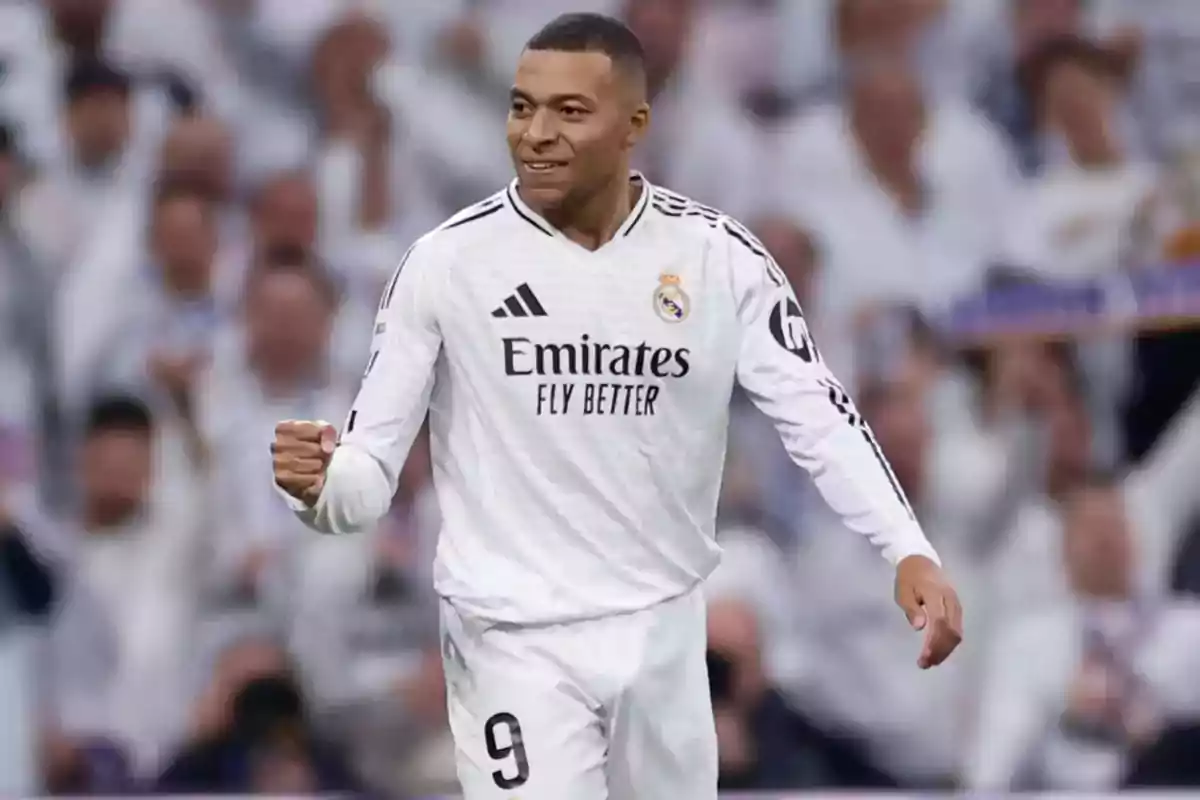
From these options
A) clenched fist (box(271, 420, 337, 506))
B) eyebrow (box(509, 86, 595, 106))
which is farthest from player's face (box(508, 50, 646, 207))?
clenched fist (box(271, 420, 337, 506))

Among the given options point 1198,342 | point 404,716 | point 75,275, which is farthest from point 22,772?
point 1198,342

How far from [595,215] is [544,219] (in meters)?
0.08

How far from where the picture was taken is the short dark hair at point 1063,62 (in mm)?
5039

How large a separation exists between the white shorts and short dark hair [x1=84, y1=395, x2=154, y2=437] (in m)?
2.58

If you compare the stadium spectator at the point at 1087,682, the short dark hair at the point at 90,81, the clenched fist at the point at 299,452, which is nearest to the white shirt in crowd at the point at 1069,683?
the stadium spectator at the point at 1087,682

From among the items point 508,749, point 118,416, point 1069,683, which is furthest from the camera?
point 118,416

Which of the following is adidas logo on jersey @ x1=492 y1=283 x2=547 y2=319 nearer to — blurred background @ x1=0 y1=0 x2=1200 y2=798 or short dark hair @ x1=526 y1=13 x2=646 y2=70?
short dark hair @ x1=526 y1=13 x2=646 y2=70

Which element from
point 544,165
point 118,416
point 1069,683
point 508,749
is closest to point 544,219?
point 544,165

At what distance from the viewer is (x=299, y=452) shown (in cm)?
239

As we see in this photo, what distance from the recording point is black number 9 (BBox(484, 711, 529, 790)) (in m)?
2.50

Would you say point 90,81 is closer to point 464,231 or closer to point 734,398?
point 734,398

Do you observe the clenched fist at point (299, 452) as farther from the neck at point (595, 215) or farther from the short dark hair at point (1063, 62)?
the short dark hair at point (1063, 62)

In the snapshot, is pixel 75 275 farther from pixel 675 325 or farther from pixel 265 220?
pixel 675 325

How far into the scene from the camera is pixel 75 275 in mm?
5031
